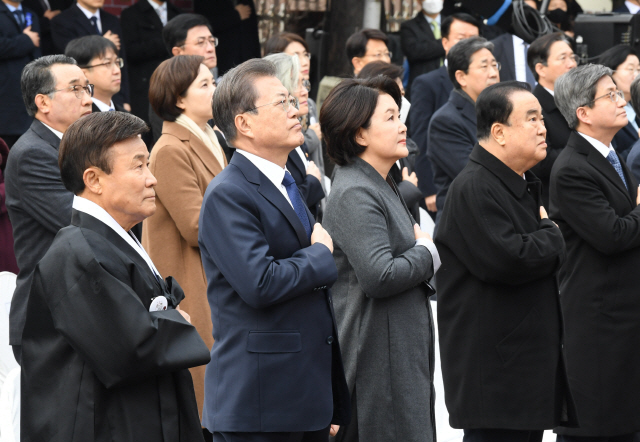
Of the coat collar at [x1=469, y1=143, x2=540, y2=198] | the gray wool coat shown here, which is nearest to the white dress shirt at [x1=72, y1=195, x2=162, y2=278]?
the gray wool coat

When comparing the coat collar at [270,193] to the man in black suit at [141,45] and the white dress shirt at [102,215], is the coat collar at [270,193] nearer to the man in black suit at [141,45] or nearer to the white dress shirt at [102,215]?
the white dress shirt at [102,215]

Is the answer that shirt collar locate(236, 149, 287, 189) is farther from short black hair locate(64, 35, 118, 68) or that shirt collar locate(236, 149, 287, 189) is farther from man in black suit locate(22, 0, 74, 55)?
man in black suit locate(22, 0, 74, 55)

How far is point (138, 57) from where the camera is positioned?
7.49m

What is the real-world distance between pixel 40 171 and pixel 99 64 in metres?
1.73

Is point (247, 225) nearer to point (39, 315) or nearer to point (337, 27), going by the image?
point (39, 315)

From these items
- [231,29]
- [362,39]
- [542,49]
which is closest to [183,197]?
[542,49]

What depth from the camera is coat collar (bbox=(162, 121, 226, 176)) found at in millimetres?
4141

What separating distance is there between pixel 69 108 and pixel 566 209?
232 centimetres

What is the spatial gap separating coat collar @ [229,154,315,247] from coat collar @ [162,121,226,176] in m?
1.32

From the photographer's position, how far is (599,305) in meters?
3.92

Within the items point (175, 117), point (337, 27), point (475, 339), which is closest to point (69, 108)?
point (175, 117)

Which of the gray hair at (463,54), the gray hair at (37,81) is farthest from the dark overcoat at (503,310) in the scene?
the gray hair at (463,54)

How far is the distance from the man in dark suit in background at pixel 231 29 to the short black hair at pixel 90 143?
6070mm

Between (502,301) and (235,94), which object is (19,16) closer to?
(235,94)
